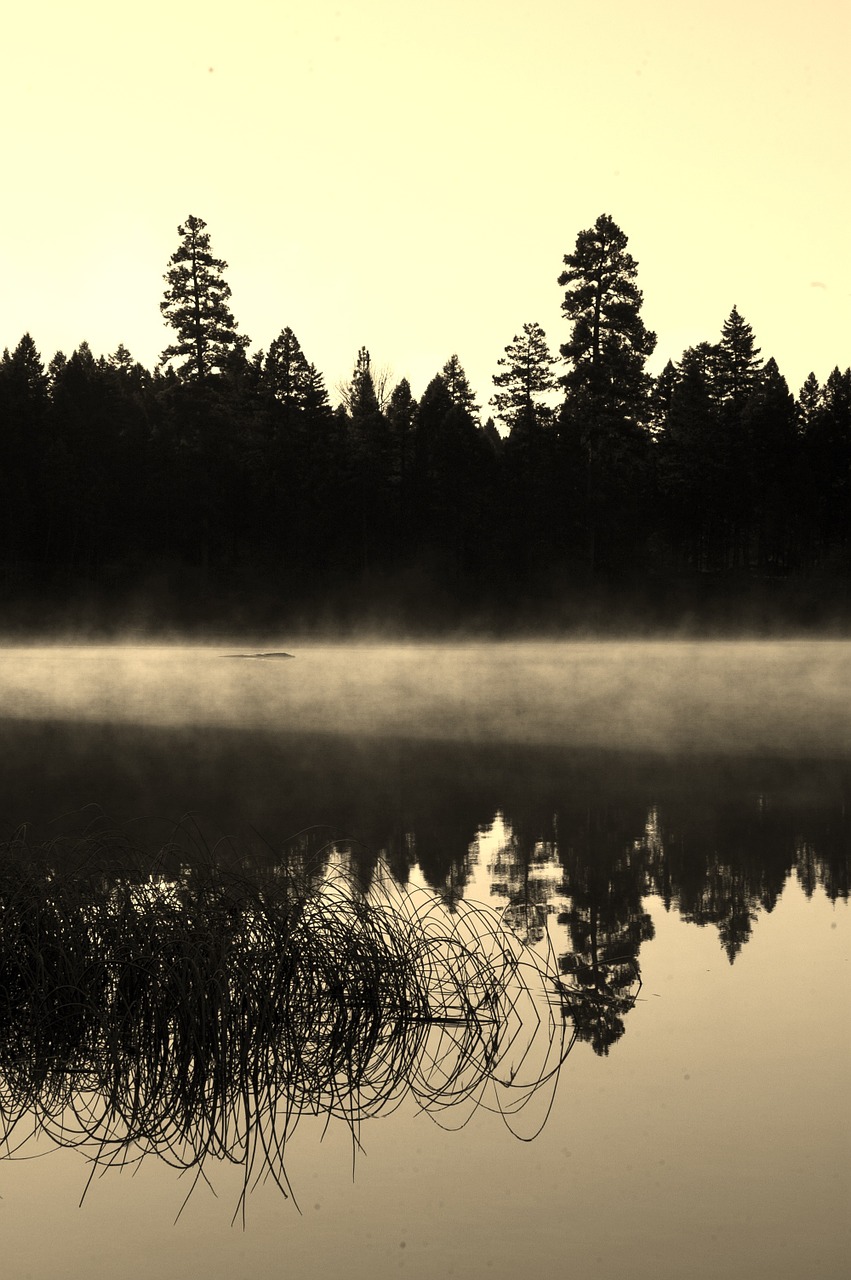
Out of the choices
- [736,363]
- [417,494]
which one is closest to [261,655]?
[417,494]

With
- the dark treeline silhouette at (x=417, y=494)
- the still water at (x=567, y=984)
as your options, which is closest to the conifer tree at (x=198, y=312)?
the dark treeline silhouette at (x=417, y=494)

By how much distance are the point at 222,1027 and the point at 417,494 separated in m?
68.0

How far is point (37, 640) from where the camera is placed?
63.0 m

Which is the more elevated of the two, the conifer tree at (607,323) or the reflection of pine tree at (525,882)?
the conifer tree at (607,323)

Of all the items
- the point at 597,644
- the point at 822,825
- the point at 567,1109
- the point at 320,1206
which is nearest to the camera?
the point at 320,1206

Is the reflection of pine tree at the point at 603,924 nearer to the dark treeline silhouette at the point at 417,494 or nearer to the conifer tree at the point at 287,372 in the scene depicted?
the dark treeline silhouette at the point at 417,494

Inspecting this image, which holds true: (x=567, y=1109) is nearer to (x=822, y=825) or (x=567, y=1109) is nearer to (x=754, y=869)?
(x=754, y=869)

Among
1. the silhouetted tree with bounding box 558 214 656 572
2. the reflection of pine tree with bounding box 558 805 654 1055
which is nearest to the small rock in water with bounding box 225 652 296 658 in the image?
the silhouetted tree with bounding box 558 214 656 572

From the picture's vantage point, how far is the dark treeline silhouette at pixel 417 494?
67.9 metres

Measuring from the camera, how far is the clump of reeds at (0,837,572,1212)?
6.81 metres

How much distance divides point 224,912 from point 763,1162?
10.1 ft

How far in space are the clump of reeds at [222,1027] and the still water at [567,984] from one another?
0.59ft

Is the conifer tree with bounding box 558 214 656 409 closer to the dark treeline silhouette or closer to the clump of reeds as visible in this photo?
the dark treeline silhouette

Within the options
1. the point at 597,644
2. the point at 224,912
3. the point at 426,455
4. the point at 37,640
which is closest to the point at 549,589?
the point at 597,644
